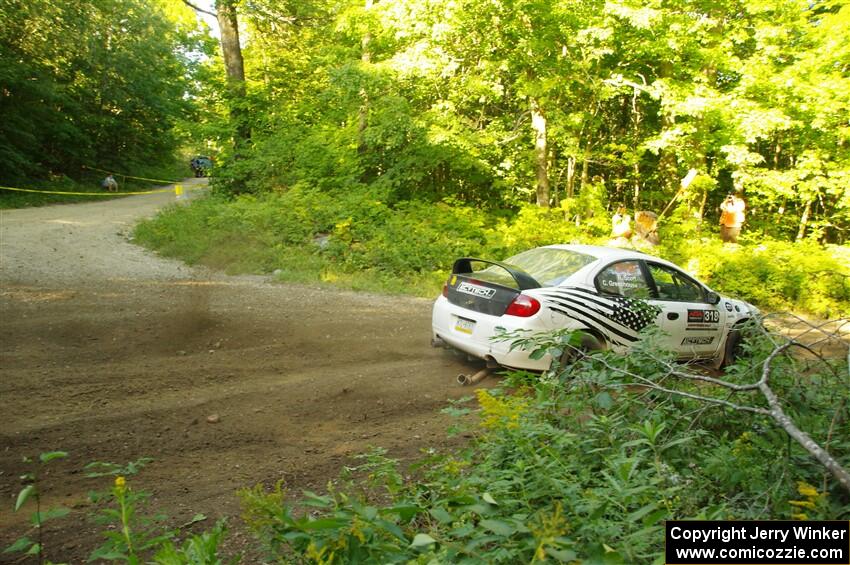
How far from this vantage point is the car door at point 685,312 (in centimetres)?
739

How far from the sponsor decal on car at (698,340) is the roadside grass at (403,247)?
5955mm

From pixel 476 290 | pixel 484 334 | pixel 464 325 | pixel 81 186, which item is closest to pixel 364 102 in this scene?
pixel 476 290

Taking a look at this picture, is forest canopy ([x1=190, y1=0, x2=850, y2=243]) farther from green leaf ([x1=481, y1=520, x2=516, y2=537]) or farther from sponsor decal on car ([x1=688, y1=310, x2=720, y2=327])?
green leaf ([x1=481, y1=520, x2=516, y2=537])

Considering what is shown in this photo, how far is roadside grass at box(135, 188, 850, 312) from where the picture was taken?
13539 mm

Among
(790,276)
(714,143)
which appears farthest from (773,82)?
(790,276)

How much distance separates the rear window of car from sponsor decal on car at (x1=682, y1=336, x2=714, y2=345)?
5.70 ft

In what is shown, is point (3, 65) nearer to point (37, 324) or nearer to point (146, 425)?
point (37, 324)

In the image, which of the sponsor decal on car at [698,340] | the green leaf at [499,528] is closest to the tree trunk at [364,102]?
the sponsor decal on car at [698,340]

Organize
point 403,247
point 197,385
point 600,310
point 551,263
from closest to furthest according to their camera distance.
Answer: point 197,385 → point 600,310 → point 551,263 → point 403,247

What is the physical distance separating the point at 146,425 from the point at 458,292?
3743 mm

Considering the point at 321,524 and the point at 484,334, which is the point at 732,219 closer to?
the point at 484,334

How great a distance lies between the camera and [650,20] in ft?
48.9

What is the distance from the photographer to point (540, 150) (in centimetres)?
1733

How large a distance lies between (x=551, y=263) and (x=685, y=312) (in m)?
1.89
